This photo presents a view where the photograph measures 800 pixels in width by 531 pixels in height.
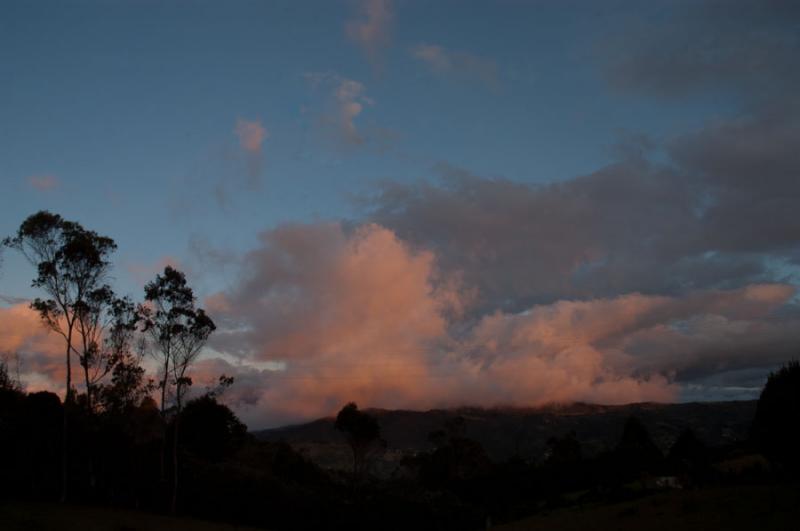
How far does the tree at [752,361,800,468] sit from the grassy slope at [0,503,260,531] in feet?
101

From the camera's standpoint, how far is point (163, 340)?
46.3 meters

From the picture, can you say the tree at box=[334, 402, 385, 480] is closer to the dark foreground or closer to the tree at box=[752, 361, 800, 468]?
the dark foreground

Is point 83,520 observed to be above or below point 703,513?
below

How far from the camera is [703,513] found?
70.3ft

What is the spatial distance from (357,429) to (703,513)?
55.7 meters

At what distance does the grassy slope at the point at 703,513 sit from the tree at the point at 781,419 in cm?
284

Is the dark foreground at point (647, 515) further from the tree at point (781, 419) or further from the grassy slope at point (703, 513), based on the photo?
the tree at point (781, 419)

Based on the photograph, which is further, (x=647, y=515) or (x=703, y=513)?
(x=647, y=515)

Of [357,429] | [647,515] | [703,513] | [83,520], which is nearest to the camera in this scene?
[703,513]

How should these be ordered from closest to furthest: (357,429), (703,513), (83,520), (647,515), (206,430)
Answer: (703,513)
(647,515)
(83,520)
(206,430)
(357,429)

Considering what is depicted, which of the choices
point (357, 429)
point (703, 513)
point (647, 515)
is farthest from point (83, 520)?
point (357, 429)

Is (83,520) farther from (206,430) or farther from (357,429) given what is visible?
(357,429)

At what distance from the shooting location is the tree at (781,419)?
Answer: 23828 mm

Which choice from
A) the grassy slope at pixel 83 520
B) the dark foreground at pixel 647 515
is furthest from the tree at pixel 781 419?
the grassy slope at pixel 83 520
